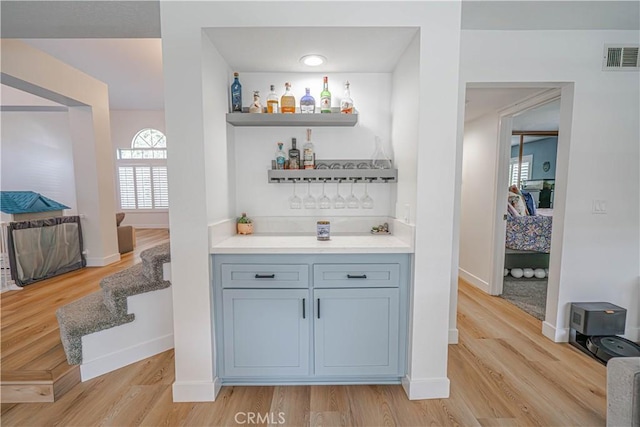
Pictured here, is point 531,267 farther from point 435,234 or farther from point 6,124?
point 6,124

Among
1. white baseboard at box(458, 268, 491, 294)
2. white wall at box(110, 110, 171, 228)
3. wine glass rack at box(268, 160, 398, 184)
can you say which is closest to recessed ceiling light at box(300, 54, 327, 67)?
wine glass rack at box(268, 160, 398, 184)

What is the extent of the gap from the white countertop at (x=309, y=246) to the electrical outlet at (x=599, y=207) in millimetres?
1734

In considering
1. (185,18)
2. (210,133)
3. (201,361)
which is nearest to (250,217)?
(210,133)

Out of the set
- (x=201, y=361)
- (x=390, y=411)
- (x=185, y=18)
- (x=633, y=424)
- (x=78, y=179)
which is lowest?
(x=390, y=411)

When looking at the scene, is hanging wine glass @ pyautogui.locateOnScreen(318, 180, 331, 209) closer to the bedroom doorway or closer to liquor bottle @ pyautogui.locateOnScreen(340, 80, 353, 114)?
liquor bottle @ pyautogui.locateOnScreen(340, 80, 353, 114)

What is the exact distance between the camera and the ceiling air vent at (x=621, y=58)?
211cm

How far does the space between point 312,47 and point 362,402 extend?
223cm

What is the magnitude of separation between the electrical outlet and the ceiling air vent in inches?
40.5

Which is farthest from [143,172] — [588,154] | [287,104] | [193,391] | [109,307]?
[588,154]

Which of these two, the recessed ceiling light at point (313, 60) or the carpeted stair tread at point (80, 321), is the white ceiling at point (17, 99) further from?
the recessed ceiling light at point (313, 60)

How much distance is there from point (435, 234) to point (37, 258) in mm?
4493

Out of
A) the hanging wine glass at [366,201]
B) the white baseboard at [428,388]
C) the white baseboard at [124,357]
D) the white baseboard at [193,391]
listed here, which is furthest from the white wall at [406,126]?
the white baseboard at [124,357]

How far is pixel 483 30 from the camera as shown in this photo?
209 cm

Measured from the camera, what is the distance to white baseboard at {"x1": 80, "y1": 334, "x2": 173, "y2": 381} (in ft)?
6.23
